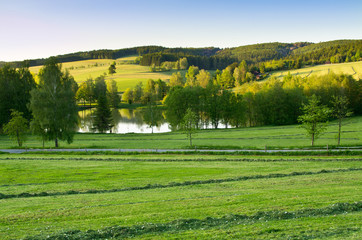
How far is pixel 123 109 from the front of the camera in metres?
131

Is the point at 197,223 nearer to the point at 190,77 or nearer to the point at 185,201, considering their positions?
the point at 185,201

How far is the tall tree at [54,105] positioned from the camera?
49.2 m

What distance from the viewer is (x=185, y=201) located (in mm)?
16359

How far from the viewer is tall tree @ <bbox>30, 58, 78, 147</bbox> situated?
161 ft

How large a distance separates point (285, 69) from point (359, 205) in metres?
171

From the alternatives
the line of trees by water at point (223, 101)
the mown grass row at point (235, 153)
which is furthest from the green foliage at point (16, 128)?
the line of trees by water at point (223, 101)

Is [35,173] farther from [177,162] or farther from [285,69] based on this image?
[285,69]

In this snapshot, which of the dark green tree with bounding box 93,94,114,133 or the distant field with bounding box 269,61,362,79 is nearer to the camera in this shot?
the dark green tree with bounding box 93,94,114,133

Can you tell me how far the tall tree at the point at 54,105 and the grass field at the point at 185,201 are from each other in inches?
765

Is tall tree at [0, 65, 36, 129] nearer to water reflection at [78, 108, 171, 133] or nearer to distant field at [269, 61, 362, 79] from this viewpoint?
water reflection at [78, 108, 171, 133]

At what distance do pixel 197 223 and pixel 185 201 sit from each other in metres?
4.02

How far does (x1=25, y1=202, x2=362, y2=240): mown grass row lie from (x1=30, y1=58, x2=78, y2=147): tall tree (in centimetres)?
4153

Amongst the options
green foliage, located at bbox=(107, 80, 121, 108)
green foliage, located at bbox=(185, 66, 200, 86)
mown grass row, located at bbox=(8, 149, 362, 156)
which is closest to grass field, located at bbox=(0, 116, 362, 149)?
mown grass row, located at bbox=(8, 149, 362, 156)

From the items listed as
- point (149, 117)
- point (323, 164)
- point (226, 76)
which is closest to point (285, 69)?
point (226, 76)
